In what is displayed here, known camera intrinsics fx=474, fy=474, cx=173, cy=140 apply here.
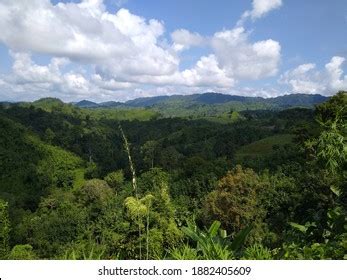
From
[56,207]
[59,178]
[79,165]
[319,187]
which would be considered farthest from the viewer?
[79,165]

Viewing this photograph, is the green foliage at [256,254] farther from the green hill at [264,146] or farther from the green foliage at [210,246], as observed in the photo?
the green hill at [264,146]

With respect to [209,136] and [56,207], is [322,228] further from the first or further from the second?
[209,136]

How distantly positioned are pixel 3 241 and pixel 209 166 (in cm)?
3105

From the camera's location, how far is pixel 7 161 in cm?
11762

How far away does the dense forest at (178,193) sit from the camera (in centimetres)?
555

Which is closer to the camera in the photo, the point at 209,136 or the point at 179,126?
the point at 209,136

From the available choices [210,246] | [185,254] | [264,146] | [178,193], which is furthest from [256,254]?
[264,146]

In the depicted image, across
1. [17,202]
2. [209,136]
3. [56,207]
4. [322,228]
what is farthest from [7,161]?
[322,228]

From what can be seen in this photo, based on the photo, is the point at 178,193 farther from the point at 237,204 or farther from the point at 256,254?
the point at 256,254

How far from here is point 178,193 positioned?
2539 inches

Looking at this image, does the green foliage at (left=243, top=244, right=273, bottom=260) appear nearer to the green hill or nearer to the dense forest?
the dense forest

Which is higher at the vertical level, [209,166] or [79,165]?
[209,166]
